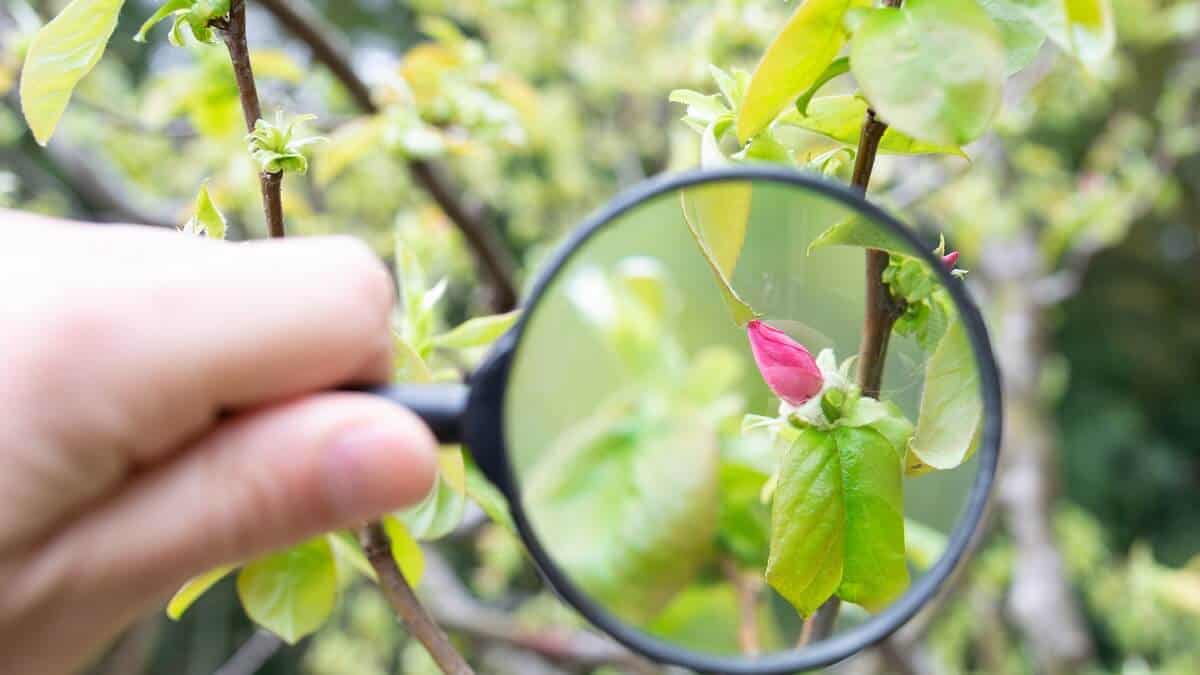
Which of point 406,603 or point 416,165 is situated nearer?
point 406,603

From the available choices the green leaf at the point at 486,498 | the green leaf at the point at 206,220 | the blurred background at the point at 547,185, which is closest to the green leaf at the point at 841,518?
the green leaf at the point at 486,498

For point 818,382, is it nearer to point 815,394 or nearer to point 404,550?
point 815,394

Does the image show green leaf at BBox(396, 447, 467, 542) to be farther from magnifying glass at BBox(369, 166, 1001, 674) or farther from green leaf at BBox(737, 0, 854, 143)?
green leaf at BBox(737, 0, 854, 143)

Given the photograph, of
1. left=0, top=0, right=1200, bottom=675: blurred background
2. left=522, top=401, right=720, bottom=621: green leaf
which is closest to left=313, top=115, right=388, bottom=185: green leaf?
left=0, top=0, right=1200, bottom=675: blurred background

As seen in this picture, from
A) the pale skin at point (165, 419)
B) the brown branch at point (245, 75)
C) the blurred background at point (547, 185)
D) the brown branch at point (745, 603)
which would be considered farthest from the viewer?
the blurred background at point (547, 185)

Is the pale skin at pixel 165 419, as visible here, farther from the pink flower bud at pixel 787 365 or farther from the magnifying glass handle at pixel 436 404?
the pink flower bud at pixel 787 365

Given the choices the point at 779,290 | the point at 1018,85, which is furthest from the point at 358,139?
the point at 1018,85

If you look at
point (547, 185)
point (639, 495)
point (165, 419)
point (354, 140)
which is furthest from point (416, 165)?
point (547, 185)
